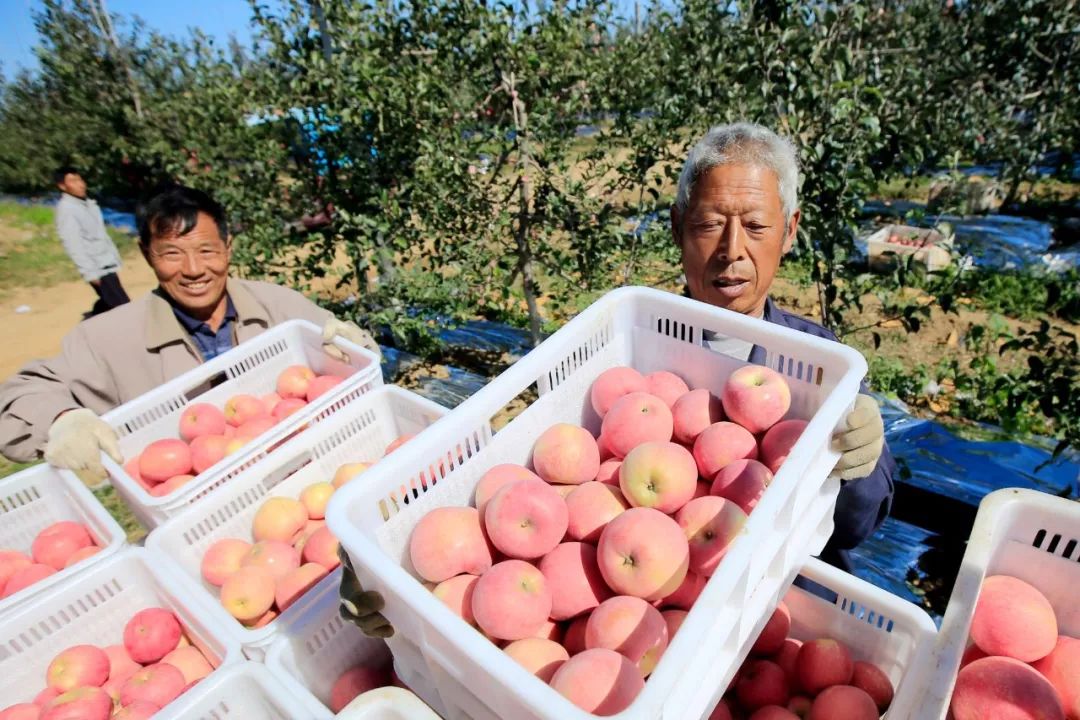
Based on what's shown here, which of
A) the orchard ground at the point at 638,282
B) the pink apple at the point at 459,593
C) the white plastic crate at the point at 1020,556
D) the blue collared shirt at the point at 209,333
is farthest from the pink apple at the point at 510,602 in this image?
the orchard ground at the point at 638,282

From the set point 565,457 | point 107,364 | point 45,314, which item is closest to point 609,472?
point 565,457

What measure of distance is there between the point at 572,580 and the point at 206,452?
1463 mm

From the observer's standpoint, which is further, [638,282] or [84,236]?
[84,236]

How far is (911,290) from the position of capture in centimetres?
623

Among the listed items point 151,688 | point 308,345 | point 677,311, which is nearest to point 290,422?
point 308,345

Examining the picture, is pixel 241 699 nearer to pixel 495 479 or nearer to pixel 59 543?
pixel 495 479

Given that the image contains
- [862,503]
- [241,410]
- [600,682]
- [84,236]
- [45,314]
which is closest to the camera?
[600,682]

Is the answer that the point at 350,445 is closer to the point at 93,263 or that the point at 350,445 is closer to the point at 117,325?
the point at 117,325

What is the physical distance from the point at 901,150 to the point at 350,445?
310 cm

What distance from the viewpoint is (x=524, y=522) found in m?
1.13

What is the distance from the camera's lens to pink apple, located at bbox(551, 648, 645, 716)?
2.76ft

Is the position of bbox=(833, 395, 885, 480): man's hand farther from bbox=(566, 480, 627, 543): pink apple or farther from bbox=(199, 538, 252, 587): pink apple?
bbox=(199, 538, 252, 587): pink apple

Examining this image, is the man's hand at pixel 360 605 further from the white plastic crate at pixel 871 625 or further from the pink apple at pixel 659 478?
the white plastic crate at pixel 871 625

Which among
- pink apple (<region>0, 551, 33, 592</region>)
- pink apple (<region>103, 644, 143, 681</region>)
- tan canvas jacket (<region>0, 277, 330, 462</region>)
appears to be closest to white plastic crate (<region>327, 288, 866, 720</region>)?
pink apple (<region>103, 644, 143, 681</region>)
